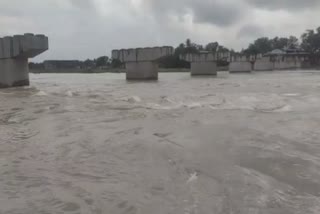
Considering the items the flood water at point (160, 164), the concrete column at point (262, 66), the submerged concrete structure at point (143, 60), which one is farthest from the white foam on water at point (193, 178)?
the concrete column at point (262, 66)

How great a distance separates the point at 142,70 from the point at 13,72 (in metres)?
16.0

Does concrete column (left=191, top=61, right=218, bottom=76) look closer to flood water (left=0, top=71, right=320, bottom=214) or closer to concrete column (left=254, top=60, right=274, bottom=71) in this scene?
concrete column (left=254, top=60, right=274, bottom=71)

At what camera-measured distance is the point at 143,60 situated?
38.5m

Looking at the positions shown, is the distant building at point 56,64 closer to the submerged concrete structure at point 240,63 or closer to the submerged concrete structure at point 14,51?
the submerged concrete structure at point 240,63

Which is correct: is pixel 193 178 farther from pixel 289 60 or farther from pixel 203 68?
pixel 289 60

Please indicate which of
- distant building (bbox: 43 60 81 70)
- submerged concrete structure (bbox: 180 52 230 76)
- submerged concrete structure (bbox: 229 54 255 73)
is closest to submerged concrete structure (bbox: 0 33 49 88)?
submerged concrete structure (bbox: 180 52 230 76)

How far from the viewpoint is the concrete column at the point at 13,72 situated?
23.6 m

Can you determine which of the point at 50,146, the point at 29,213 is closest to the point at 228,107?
the point at 50,146

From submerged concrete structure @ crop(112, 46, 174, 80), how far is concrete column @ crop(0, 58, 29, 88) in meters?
14.6

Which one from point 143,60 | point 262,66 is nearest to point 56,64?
point 262,66

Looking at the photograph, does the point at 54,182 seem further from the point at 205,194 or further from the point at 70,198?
the point at 205,194

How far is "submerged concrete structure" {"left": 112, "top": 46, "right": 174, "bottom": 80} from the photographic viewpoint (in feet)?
125

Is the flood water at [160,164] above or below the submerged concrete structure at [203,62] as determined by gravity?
below

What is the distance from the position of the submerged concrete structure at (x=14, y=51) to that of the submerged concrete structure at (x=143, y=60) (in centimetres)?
1484
